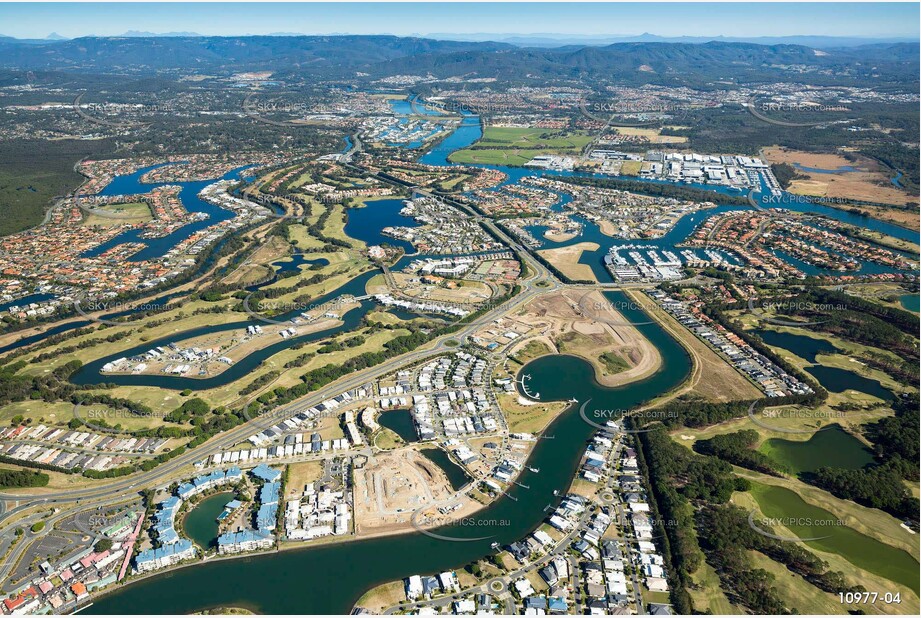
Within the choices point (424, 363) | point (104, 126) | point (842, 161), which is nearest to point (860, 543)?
point (424, 363)

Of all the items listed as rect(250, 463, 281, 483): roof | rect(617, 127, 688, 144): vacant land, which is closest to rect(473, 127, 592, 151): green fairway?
rect(617, 127, 688, 144): vacant land

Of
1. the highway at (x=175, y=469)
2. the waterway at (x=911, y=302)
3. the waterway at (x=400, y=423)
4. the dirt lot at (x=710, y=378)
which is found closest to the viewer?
the highway at (x=175, y=469)

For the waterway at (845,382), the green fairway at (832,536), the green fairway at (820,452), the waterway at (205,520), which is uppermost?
the waterway at (845,382)

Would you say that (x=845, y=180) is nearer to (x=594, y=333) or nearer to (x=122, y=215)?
(x=594, y=333)

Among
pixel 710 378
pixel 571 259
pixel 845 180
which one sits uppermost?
pixel 845 180

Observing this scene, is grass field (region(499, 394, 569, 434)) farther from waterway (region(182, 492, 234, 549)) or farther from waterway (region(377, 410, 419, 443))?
waterway (region(182, 492, 234, 549))

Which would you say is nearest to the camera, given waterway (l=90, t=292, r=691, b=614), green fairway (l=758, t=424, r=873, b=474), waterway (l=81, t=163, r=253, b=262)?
waterway (l=90, t=292, r=691, b=614)

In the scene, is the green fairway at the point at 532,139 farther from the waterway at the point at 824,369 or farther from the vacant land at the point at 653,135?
the waterway at the point at 824,369

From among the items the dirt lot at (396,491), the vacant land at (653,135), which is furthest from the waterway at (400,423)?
the vacant land at (653,135)

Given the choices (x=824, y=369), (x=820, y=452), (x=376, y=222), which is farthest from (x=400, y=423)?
(x=376, y=222)
